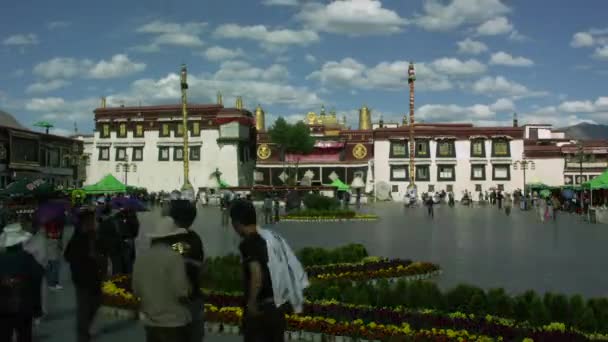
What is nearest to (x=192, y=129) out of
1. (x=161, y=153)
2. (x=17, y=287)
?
(x=161, y=153)

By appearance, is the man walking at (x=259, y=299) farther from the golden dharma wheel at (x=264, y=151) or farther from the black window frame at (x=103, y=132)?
the golden dharma wheel at (x=264, y=151)

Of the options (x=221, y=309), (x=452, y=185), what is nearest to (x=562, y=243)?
(x=221, y=309)

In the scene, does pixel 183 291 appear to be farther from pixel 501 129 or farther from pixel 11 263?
pixel 501 129

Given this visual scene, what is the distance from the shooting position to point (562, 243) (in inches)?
877

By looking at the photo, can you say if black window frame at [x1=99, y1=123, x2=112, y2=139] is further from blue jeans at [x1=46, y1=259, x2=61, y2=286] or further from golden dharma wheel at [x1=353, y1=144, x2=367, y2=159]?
blue jeans at [x1=46, y1=259, x2=61, y2=286]

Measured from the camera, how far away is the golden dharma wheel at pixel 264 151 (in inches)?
3191

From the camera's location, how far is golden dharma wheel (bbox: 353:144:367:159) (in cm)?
7894

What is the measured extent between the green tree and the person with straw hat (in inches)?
2811

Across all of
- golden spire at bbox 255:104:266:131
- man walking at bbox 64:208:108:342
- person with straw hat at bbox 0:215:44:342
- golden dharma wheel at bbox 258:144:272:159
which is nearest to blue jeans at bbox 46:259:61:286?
man walking at bbox 64:208:108:342

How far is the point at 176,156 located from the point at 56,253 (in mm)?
63018

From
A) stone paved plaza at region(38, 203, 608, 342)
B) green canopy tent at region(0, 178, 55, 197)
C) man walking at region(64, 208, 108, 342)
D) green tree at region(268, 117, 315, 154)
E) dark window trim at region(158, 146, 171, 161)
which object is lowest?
stone paved plaza at region(38, 203, 608, 342)

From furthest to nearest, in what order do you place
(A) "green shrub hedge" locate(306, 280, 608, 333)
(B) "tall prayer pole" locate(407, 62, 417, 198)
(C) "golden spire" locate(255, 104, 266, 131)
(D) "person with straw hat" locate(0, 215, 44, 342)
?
1. (C) "golden spire" locate(255, 104, 266, 131)
2. (B) "tall prayer pole" locate(407, 62, 417, 198)
3. (A) "green shrub hedge" locate(306, 280, 608, 333)
4. (D) "person with straw hat" locate(0, 215, 44, 342)

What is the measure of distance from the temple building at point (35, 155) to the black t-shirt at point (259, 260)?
47.0 meters

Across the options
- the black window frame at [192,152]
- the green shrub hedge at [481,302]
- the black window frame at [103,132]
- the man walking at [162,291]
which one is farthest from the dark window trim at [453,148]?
the man walking at [162,291]
